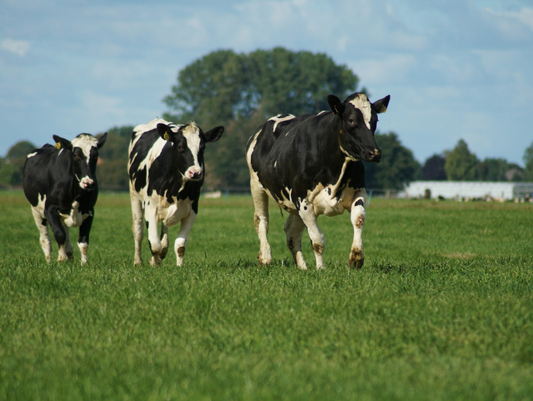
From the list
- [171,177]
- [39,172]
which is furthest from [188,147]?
[39,172]

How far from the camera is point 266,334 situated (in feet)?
17.6

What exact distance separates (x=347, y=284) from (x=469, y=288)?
54.5 inches

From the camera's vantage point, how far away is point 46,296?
7.21m

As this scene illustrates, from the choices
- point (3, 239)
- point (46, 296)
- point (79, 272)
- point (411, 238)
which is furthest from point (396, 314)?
point (3, 239)

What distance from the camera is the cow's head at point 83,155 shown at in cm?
1120

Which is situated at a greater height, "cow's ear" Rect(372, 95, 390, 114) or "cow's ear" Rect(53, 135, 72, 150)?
"cow's ear" Rect(372, 95, 390, 114)

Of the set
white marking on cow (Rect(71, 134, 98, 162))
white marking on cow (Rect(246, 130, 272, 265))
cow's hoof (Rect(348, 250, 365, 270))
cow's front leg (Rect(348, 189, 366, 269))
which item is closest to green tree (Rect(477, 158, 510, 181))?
white marking on cow (Rect(246, 130, 272, 265))

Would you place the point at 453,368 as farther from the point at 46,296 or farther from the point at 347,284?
the point at 46,296

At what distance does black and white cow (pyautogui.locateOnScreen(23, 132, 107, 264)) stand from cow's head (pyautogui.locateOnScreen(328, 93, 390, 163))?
4.73 metres

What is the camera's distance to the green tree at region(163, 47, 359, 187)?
287 ft

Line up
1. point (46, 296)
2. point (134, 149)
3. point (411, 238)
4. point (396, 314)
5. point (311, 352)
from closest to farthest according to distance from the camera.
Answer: point (311, 352) < point (396, 314) < point (46, 296) < point (134, 149) < point (411, 238)

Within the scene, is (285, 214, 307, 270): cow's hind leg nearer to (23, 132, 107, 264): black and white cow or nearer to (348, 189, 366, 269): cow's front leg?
(348, 189, 366, 269): cow's front leg

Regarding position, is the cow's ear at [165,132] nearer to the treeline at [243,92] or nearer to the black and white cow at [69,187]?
the black and white cow at [69,187]

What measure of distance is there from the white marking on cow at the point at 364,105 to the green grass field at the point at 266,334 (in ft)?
6.96
